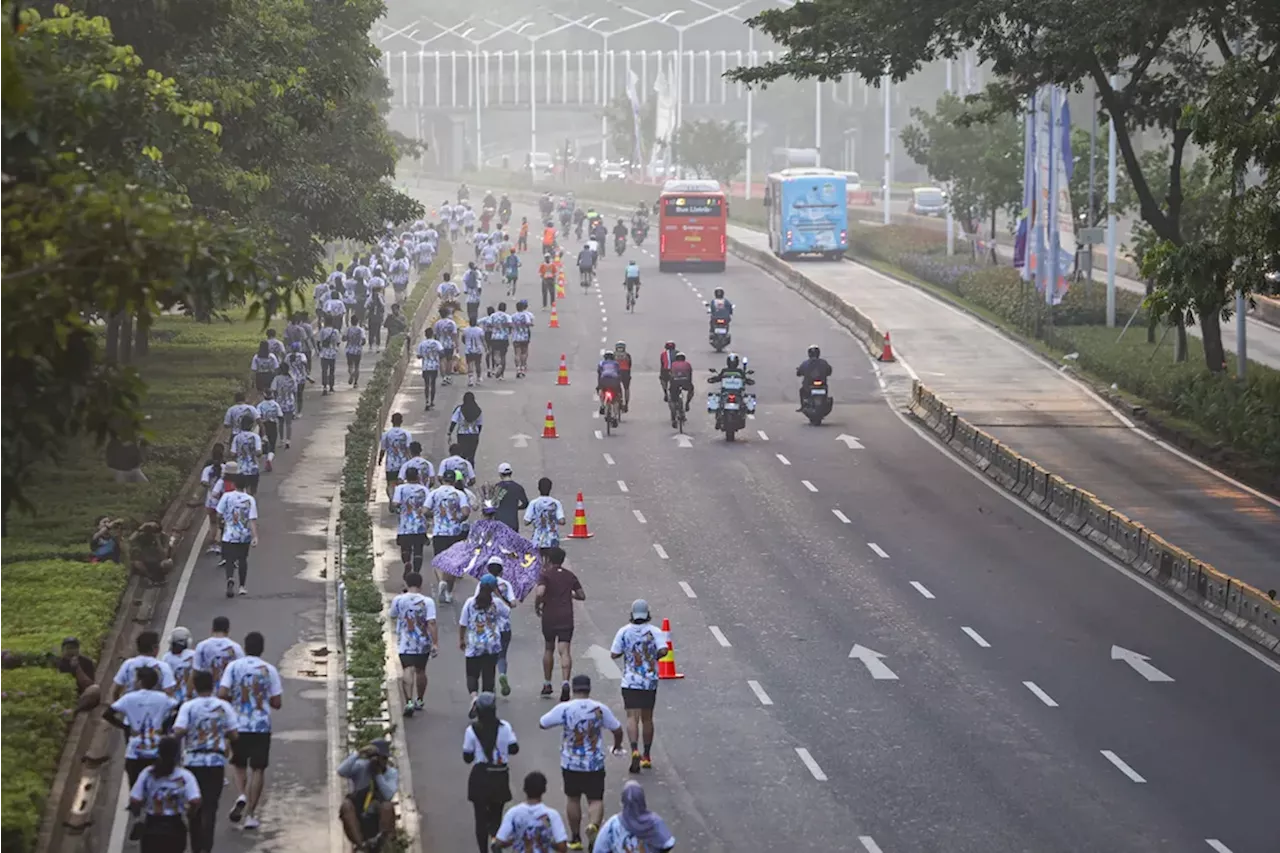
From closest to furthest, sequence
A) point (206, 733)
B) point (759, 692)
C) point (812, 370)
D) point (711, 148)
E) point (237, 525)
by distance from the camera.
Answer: point (206, 733)
point (759, 692)
point (237, 525)
point (812, 370)
point (711, 148)

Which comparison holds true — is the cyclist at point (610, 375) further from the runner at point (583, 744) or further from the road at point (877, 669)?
the runner at point (583, 744)

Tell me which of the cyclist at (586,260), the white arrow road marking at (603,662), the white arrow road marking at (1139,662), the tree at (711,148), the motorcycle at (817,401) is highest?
the tree at (711,148)

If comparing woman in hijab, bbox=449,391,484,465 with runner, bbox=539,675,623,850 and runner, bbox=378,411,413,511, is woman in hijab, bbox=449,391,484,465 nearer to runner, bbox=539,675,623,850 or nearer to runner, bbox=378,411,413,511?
runner, bbox=378,411,413,511

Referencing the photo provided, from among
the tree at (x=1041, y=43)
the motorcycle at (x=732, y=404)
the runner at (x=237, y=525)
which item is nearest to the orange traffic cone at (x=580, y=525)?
the runner at (x=237, y=525)

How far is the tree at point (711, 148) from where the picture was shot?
13150cm

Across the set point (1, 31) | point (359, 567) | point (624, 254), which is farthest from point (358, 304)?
point (1, 31)

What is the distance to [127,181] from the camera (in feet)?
53.3

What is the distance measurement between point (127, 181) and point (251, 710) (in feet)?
16.1

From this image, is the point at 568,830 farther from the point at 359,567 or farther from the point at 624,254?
the point at 624,254

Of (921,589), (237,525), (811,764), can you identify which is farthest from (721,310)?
(811,764)

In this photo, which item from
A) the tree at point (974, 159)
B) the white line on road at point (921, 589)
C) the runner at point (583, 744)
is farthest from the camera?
the tree at point (974, 159)

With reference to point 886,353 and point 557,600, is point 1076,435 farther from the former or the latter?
point 557,600

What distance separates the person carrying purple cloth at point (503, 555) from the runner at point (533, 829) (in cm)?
853

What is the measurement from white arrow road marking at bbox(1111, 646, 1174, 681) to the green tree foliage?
406 inches
